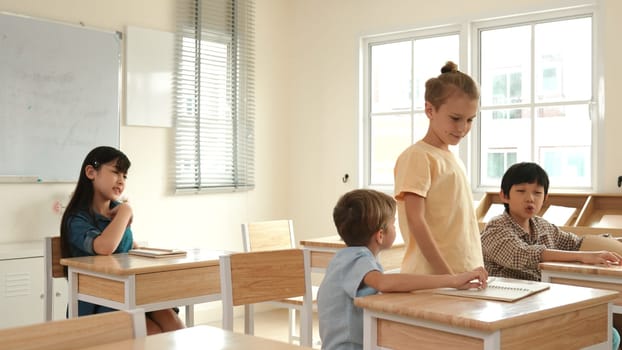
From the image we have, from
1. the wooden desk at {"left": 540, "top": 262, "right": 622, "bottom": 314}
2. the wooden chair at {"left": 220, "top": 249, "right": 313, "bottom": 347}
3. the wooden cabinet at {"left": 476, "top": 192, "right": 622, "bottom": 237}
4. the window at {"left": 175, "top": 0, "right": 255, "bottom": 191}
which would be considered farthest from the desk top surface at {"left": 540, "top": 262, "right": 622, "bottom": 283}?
the window at {"left": 175, "top": 0, "right": 255, "bottom": 191}

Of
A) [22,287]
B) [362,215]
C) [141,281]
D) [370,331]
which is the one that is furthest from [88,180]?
[370,331]

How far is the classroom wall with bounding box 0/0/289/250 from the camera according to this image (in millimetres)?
4258

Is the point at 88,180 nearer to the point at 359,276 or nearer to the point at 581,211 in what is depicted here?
the point at 359,276

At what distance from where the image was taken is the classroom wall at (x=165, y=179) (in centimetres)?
426

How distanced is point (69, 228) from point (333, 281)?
5.35ft

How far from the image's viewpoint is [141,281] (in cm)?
275

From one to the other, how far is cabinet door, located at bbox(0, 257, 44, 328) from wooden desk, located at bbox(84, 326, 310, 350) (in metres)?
2.68

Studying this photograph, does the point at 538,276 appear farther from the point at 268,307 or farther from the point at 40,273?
the point at 268,307

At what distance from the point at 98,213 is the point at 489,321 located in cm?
221

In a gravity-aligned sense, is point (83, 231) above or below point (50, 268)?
above

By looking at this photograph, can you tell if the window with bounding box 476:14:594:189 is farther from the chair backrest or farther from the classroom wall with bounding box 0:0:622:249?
the chair backrest

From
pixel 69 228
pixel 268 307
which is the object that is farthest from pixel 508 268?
pixel 268 307

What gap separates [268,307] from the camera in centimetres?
596

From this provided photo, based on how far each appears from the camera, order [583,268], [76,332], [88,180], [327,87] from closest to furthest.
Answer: [76,332] < [583,268] < [88,180] < [327,87]
